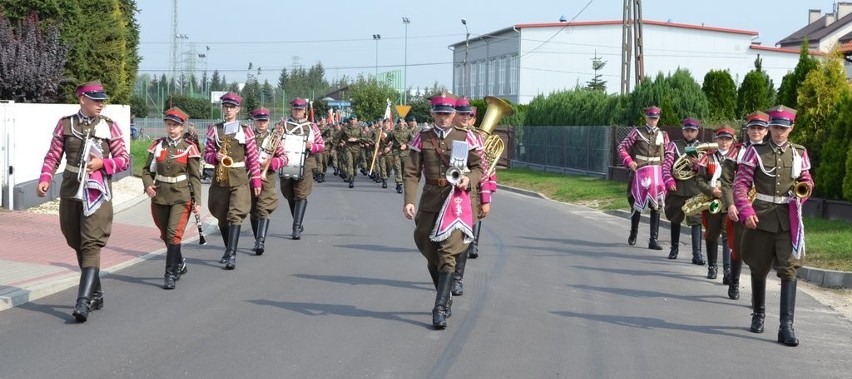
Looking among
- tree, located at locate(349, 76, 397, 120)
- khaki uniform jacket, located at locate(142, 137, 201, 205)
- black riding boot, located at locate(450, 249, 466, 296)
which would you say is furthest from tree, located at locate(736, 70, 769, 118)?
tree, located at locate(349, 76, 397, 120)

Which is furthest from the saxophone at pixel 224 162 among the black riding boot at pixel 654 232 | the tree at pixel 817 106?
the tree at pixel 817 106

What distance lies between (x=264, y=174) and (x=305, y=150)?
134 cm

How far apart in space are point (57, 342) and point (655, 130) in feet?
32.1

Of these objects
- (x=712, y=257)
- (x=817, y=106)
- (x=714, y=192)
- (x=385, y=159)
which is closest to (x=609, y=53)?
(x=385, y=159)

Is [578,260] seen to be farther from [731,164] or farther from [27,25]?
[27,25]

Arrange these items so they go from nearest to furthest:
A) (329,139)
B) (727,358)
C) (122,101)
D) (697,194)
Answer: (727,358) → (697,194) → (122,101) → (329,139)

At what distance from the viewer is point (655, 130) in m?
15.9

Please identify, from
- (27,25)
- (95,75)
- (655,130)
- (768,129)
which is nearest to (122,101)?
(95,75)

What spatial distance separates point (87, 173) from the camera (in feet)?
31.1

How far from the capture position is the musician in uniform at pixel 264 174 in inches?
563

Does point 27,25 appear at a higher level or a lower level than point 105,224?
higher

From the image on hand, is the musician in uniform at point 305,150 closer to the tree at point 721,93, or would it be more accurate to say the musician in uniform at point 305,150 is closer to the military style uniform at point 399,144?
the military style uniform at point 399,144

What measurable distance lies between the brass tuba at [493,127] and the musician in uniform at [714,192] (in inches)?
91.4

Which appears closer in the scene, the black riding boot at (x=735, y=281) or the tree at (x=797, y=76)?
the black riding boot at (x=735, y=281)
